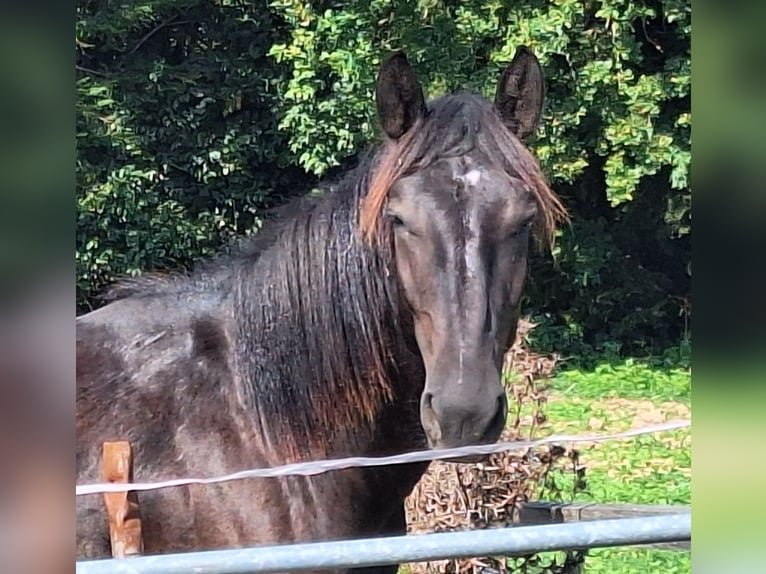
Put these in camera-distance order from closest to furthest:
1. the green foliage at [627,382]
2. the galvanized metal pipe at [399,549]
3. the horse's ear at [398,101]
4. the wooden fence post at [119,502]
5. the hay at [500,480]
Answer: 1. the galvanized metal pipe at [399,549]
2. the wooden fence post at [119,502]
3. the horse's ear at [398,101]
4. the hay at [500,480]
5. the green foliage at [627,382]

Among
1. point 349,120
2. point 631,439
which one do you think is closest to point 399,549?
point 349,120

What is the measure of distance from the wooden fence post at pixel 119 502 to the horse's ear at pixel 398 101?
94cm

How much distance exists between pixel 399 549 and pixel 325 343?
2.22ft

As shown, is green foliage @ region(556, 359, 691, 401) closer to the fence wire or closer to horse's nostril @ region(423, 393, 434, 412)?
the fence wire

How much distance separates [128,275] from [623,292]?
1276mm

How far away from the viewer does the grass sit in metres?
2.36

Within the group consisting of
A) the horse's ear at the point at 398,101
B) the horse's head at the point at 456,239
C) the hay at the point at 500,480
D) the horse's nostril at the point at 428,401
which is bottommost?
the hay at the point at 500,480

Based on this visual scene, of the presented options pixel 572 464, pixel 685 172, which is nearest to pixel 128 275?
pixel 572 464

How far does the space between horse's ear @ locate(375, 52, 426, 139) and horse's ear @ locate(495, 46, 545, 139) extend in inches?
8.5

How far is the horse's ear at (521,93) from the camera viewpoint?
2.20m

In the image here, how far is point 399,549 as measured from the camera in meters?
1.45

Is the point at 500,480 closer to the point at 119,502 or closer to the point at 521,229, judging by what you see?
the point at 521,229

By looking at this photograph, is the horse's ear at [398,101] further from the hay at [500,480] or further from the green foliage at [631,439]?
the green foliage at [631,439]

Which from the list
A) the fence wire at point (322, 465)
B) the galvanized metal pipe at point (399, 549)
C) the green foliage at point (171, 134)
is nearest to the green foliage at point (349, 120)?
the green foliage at point (171, 134)
